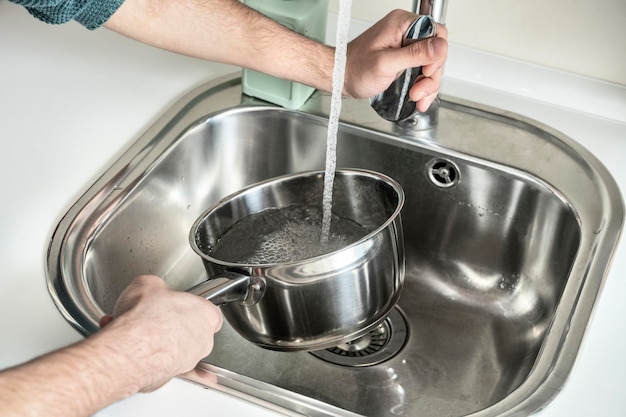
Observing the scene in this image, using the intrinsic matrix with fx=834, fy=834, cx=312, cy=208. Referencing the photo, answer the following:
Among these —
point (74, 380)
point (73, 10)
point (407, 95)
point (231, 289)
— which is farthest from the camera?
point (407, 95)

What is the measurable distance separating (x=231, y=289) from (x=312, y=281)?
0.08m

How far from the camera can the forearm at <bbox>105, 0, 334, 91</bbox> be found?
1.06 meters

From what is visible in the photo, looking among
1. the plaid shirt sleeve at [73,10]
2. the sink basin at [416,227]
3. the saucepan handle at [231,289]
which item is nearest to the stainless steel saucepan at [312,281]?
the saucepan handle at [231,289]

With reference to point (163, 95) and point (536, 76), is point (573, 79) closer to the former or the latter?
point (536, 76)

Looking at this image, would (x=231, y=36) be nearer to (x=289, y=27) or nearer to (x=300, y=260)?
(x=289, y=27)

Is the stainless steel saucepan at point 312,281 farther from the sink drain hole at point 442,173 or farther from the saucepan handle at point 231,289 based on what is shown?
the sink drain hole at point 442,173

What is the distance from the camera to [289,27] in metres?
1.09

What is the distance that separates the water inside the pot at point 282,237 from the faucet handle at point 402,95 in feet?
0.56

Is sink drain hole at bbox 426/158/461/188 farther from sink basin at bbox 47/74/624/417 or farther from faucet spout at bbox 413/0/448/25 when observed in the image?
faucet spout at bbox 413/0/448/25

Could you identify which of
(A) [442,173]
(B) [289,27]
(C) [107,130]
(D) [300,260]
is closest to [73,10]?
(C) [107,130]

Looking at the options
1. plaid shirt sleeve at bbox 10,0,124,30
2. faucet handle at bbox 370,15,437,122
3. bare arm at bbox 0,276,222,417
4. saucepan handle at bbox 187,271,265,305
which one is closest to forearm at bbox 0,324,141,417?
bare arm at bbox 0,276,222,417

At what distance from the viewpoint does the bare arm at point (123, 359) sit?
0.62m

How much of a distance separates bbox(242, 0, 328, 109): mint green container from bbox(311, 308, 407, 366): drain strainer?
33 centimetres

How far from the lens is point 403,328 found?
111 cm
